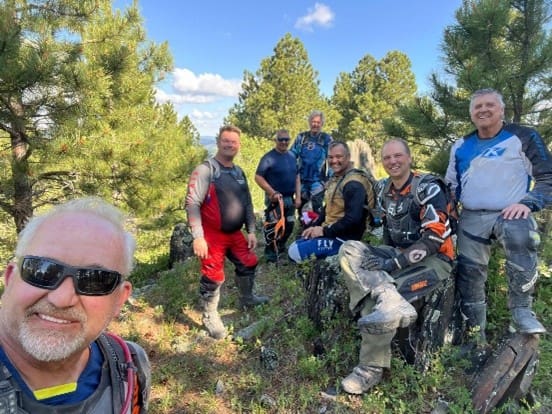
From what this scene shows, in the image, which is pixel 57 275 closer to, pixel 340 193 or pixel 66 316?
pixel 66 316

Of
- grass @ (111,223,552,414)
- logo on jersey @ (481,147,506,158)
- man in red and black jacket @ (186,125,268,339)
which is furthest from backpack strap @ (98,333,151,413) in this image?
logo on jersey @ (481,147,506,158)

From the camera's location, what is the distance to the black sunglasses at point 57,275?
1312 mm

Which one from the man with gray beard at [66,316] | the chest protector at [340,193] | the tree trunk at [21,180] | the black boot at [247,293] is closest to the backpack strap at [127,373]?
the man with gray beard at [66,316]

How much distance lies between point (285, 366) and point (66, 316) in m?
2.55

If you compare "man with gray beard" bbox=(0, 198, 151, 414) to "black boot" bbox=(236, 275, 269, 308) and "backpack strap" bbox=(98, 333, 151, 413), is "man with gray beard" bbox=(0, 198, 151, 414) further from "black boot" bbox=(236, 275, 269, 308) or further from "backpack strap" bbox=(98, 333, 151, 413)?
"black boot" bbox=(236, 275, 269, 308)

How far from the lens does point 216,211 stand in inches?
156

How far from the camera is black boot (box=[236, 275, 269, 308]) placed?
4531 mm

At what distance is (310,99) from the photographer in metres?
29.0

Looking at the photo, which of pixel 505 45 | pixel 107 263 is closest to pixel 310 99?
pixel 505 45

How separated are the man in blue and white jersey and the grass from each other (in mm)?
540

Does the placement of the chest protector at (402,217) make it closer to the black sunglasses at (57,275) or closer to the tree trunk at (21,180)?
the black sunglasses at (57,275)

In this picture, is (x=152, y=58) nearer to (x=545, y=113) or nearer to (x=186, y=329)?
(x=186, y=329)

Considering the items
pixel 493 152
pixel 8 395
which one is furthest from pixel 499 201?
pixel 8 395

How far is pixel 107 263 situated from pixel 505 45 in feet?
17.9
